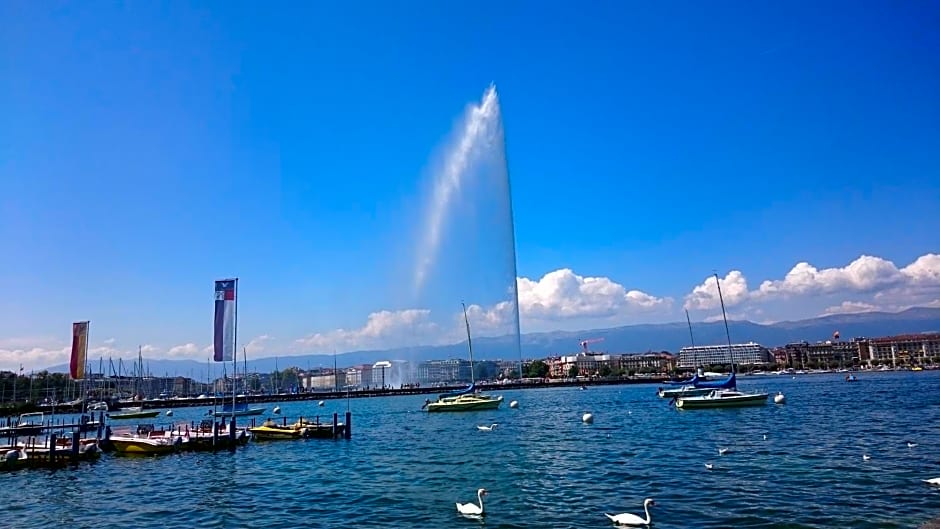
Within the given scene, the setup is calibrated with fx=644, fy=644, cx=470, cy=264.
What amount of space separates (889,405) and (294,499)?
55.8 metres

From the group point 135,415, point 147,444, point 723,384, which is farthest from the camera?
point 135,415

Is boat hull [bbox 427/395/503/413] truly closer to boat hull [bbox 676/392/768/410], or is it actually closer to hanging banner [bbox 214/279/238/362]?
boat hull [bbox 676/392/768/410]

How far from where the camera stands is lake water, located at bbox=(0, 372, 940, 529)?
20.2 meters

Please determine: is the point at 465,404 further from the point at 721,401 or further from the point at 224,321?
the point at 224,321

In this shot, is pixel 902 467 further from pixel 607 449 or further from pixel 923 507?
pixel 607 449

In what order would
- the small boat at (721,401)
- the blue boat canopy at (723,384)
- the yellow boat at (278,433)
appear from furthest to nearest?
the blue boat canopy at (723,384) → the small boat at (721,401) → the yellow boat at (278,433)

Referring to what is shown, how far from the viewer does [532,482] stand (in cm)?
2673

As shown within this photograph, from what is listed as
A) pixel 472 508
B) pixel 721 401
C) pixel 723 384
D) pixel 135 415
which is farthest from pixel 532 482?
pixel 135 415

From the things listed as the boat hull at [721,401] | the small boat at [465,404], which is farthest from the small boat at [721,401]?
the small boat at [465,404]

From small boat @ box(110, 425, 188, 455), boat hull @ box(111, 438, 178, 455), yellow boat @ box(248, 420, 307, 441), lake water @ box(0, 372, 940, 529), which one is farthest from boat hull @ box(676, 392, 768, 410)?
boat hull @ box(111, 438, 178, 455)

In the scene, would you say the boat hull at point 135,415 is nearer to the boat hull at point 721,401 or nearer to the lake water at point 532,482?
the lake water at point 532,482

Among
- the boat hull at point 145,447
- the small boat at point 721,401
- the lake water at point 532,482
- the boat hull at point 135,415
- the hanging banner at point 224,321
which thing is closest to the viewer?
the lake water at point 532,482

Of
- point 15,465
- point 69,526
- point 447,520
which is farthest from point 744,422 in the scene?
point 15,465

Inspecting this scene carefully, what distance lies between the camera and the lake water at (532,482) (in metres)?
20.2
